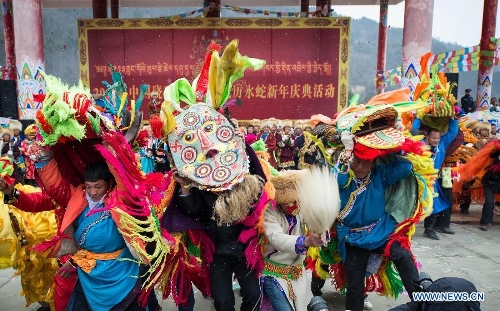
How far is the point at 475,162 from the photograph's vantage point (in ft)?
22.1

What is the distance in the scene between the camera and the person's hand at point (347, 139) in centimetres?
309

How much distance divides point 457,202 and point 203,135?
612 cm

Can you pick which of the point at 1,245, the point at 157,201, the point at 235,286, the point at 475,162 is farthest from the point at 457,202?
the point at 1,245

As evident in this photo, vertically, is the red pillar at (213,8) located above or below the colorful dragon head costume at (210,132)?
above

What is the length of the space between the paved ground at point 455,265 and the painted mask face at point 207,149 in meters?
1.78

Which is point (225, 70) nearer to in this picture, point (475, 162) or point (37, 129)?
point (37, 129)

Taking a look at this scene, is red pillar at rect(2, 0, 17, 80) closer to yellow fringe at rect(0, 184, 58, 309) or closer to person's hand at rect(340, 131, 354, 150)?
yellow fringe at rect(0, 184, 58, 309)

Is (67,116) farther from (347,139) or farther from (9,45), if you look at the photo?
(9,45)

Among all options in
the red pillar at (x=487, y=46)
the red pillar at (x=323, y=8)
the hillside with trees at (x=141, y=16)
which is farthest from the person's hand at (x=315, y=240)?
the red pillar at (x=487, y=46)

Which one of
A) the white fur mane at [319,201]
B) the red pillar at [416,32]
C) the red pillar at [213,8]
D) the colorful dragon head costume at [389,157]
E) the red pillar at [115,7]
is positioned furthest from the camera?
the red pillar at [115,7]

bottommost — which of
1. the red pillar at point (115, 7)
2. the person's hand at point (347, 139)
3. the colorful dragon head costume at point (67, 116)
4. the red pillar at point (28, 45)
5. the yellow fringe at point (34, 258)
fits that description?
the yellow fringe at point (34, 258)

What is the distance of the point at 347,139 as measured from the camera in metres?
3.10

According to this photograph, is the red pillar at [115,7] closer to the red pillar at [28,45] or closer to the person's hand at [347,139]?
the red pillar at [28,45]

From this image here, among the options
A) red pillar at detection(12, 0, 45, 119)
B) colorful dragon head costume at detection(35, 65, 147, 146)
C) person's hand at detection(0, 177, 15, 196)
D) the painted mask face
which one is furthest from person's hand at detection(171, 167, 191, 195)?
red pillar at detection(12, 0, 45, 119)
